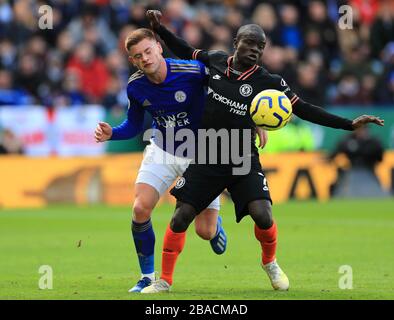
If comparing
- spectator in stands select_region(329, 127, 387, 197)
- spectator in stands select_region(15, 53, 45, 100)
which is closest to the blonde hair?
spectator in stands select_region(329, 127, 387, 197)

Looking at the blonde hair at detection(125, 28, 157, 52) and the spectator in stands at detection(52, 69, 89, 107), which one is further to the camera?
the spectator in stands at detection(52, 69, 89, 107)

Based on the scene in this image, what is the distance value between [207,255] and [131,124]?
11.3 feet

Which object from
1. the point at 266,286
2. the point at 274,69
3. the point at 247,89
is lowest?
the point at 266,286

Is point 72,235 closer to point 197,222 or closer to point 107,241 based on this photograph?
point 107,241

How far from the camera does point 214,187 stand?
31.9 ft

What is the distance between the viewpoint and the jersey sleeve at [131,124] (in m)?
10.2

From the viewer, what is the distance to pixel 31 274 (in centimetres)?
1115

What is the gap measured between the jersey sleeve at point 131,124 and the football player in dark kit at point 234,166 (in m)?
0.75

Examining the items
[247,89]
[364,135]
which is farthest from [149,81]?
[364,135]

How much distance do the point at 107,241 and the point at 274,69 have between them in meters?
9.73

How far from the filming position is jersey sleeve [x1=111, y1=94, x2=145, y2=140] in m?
10.2

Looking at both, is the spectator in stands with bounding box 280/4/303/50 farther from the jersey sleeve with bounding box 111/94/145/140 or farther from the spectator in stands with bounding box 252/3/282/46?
the jersey sleeve with bounding box 111/94/145/140

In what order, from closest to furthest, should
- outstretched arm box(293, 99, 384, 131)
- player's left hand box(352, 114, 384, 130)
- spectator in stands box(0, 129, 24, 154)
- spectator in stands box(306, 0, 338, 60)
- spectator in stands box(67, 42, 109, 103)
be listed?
1. player's left hand box(352, 114, 384, 130)
2. outstretched arm box(293, 99, 384, 131)
3. spectator in stands box(0, 129, 24, 154)
4. spectator in stands box(67, 42, 109, 103)
5. spectator in stands box(306, 0, 338, 60)

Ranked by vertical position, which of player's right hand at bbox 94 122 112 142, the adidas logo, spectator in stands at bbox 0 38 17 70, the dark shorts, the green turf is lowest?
the green turf
